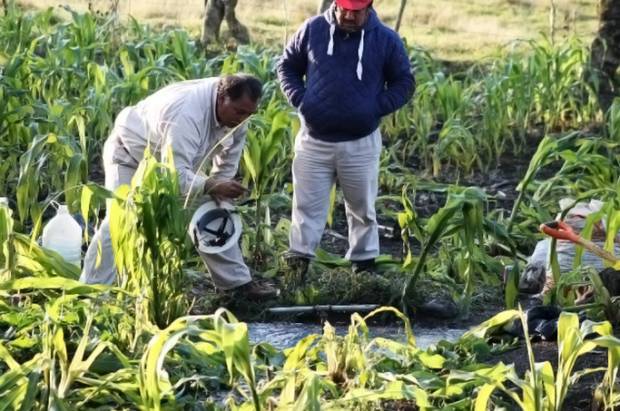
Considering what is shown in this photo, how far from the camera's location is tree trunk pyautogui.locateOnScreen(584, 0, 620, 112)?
1060cm

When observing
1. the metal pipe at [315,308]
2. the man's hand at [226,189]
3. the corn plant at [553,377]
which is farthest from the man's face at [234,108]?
the corn plant at [553,377]

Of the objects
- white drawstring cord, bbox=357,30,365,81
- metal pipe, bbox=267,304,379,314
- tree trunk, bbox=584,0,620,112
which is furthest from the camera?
tree trunk, bbox=584,0,620,112

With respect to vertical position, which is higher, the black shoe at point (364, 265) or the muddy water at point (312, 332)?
the muddy water at point (312, 332)

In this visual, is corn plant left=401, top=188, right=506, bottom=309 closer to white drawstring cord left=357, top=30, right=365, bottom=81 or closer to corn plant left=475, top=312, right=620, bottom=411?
white drawstring cord left=357, top=30, right=365, bottom=81

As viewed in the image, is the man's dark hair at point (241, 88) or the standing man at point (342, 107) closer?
the man's dark hair at point (241, 88)

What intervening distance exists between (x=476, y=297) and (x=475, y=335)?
4.50 feet

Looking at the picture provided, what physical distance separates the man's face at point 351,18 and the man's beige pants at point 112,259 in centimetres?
114

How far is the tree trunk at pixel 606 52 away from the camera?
10.6m

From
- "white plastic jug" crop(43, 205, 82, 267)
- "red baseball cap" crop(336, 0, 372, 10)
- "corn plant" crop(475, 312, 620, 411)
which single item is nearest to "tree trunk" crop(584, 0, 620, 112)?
"red baseball cap" crop(336, 0, 372, 10)

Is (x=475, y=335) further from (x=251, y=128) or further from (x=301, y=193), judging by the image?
(x=251, y=128)

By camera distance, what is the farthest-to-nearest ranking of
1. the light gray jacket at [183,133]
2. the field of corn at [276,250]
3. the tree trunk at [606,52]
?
the tree trunk at [606,52], the light gray jacket at [183,133], the field of corn at [276,250]

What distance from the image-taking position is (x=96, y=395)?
487 cm

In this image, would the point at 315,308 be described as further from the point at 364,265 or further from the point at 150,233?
the point at 150,233

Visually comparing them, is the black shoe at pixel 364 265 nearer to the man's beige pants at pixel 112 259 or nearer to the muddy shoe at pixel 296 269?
the muddy shoe at pixel 296 269
